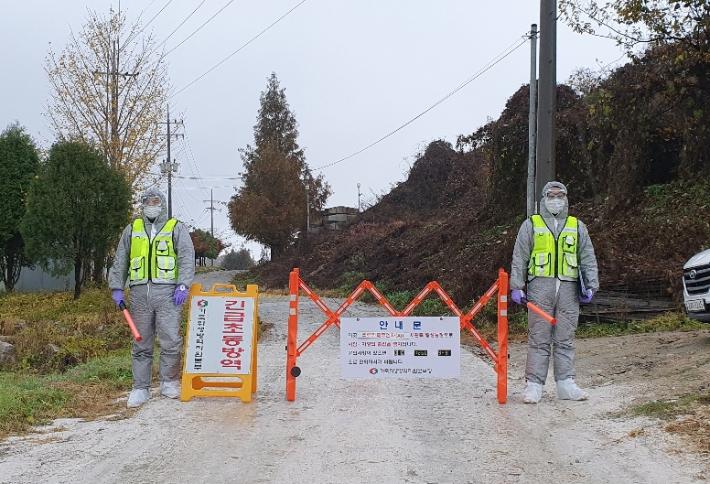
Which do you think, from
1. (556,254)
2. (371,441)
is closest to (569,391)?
(556,254)

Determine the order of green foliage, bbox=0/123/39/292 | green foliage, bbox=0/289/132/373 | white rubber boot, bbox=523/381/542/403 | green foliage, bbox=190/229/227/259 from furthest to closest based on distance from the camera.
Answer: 1. green foliage, bbox=190/229/227/259
2. green foliage, bbox=0/123/39/292
3. green foliage, bbox=0/289/132/373
4. white rubber boot, bbox=523/381/542/403

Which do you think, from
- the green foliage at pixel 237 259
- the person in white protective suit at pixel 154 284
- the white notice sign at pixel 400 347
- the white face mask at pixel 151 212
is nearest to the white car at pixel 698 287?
the white notice sign at pixel 400 347

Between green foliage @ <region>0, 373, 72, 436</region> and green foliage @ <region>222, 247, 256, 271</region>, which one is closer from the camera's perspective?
green foliage @ <region>0, 373, 72, 436</region>

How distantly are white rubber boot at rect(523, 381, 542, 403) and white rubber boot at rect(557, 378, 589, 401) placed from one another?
213 millimetres

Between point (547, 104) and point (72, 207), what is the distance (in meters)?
13.8

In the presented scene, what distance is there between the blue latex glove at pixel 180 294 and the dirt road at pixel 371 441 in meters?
1.04

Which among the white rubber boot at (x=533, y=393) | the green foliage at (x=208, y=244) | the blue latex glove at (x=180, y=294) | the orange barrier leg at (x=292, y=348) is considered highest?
the green foliage at (x=208, y=244)

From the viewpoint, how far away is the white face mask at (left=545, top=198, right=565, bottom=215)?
24.8 ft

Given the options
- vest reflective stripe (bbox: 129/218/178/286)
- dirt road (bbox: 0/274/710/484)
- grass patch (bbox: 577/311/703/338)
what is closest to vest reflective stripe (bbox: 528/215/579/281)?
dirt road (bbox: 0/274/710/484)

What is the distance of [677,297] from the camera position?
12586 millimetres

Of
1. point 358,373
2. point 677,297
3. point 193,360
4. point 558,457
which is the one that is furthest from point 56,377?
point 677,297

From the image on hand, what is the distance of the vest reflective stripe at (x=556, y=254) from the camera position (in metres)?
7.39

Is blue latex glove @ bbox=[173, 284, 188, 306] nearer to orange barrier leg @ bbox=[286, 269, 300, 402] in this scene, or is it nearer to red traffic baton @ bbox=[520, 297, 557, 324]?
orange barrier leg @ bbox=[286, 269, 300, 402]

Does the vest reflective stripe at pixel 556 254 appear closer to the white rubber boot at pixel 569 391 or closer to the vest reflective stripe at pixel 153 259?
the white rubber boot at pixel 569 391
